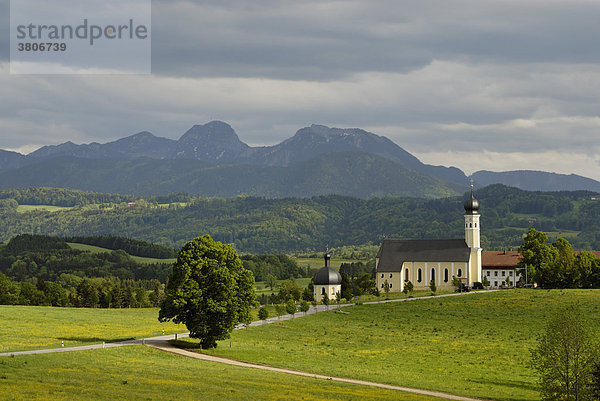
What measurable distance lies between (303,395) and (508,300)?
68.5 meters

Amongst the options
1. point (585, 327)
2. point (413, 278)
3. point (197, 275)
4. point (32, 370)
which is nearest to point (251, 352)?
point (197, 275)

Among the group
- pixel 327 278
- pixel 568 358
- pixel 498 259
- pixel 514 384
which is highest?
pixel 498 259

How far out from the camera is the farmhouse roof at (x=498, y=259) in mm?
166475

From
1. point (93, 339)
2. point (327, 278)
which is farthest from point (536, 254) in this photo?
point (93, 339)

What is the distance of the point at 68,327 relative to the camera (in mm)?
82000

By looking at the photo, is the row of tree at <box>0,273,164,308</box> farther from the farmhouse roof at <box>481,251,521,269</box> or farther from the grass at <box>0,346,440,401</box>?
the grass at <box>0,346,440,401</box>

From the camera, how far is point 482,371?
61.5 metres

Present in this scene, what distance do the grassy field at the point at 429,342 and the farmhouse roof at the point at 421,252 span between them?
83.2 ft

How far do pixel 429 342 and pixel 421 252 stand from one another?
66989mm

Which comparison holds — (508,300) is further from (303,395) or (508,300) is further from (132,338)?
(303,395)

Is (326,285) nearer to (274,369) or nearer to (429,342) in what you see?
(429,342)

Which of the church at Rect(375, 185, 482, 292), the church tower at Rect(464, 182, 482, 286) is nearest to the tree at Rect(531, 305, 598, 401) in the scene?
the church at Rect(375, 185, 482, 292)

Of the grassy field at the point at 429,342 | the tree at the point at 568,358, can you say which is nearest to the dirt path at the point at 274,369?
the grassy field at the point at 429,342

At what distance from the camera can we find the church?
466 ft
